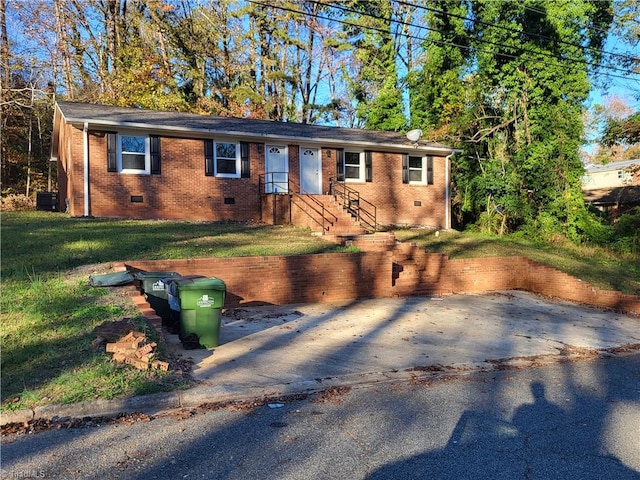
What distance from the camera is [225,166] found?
717 inches

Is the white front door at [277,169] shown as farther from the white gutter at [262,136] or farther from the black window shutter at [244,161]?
the black window shutter at [244,161]

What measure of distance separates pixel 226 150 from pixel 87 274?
10099mm

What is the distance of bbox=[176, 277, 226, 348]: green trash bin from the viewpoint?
6.84 meters

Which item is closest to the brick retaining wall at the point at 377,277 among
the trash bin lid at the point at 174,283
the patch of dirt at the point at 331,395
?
the trash bin lid at the point at 174,283

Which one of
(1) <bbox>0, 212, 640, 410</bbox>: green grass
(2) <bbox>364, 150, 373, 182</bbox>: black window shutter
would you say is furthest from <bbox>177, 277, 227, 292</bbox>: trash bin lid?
(2) <bbox>364, 150, 373, 182</bbox>: black window shutter

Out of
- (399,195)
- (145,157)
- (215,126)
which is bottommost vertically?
(399,195)

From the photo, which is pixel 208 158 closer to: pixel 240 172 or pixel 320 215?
pixel 240 172

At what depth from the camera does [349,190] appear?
19922 millimetres

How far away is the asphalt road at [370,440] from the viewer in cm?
368

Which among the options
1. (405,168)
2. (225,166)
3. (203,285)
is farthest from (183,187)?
(203,285)

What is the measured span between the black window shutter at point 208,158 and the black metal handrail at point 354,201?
4.88 meters

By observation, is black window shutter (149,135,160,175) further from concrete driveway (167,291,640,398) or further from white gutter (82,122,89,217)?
concrete driveway (167,291,640,398)

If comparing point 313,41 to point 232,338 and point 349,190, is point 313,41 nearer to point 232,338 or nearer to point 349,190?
point 349,190

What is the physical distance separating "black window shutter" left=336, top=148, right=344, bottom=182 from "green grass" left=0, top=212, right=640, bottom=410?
333cm
